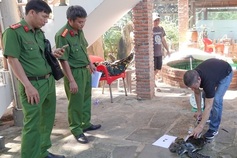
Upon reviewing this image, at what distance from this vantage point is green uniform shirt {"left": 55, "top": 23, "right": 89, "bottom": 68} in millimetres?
3314

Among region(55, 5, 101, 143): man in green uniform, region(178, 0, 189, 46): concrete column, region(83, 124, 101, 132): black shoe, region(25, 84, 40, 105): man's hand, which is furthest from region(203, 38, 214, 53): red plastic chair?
region(25, 84, 40, 105): man's hand

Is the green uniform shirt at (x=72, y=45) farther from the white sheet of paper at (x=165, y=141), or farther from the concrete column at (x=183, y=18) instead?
the concrete column at (x=183, y=18)

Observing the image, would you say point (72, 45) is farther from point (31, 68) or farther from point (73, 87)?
point (31, 68)

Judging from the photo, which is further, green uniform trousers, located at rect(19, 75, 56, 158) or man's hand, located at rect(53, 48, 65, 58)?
man's hand, located at rect(53, 48, 65, 58)

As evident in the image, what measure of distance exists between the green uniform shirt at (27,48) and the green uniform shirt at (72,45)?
0.47m

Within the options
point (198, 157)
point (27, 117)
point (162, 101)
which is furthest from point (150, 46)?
point (27, 117)

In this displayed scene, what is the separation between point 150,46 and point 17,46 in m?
3.14

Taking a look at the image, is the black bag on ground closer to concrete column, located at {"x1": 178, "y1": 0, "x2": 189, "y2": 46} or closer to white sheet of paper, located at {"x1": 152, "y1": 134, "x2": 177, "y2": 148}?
white sheet of paper, located at {"x1": 152, "y1": 134, "x2": 177, "y2": 148}

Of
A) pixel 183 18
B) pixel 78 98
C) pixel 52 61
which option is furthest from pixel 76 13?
pixel 183 18

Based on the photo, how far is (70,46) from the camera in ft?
11.1

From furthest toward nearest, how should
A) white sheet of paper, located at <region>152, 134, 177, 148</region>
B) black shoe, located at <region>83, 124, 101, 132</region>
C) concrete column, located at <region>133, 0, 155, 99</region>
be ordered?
1. concrete column, located at <region>133, 0, 155, 99</region>
2. black shoe, located at <region>83, 124, 101, 132</region>
3. white sheet of paper, located at <region>152, 134, 177, 148</region>

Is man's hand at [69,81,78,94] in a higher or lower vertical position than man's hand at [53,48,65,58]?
lower

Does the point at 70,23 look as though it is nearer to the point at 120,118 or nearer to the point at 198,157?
the point at 120,118

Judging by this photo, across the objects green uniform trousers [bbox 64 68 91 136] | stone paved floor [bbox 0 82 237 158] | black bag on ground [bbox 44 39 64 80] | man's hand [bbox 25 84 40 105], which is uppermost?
black bag on ground [bbox 44 39 64 80]
